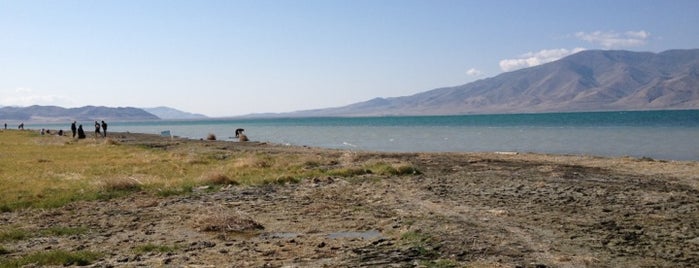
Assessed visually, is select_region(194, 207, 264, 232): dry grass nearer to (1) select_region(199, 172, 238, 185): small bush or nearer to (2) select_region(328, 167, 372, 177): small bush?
(1) select_region(199, 172, 238, 185): small bush

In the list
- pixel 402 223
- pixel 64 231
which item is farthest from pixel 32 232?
pixel 402 223

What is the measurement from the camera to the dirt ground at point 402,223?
1123 cm

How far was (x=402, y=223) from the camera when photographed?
1457 centimetres

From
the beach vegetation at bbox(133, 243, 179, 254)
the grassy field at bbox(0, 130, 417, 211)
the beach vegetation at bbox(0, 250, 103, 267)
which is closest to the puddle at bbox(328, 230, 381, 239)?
the beach vegetation at bbox(133, 243, 179, 254)

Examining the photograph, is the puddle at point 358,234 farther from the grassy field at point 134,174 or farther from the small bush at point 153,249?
the grassy field at point 134,174

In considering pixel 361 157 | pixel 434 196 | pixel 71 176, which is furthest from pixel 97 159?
pixel 434 196

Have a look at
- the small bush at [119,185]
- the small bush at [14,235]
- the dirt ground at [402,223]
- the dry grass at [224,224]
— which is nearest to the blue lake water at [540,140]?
the dirt ground at [402,223]

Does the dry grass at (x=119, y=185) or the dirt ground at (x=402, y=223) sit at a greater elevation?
the dry grass at (x=119, y=185)

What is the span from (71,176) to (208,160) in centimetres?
892

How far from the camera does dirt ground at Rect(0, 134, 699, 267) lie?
36.9ft

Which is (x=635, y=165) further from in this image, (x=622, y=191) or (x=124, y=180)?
(x=124, y=180)

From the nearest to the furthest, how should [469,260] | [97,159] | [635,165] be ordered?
[469,260], [635,165], [97,159]

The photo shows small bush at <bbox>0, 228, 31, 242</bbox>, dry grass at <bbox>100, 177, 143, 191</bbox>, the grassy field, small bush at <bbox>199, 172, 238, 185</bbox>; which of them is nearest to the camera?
small bush at <bbox>0, 228, 31, 242</bbox>

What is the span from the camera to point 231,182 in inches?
915
